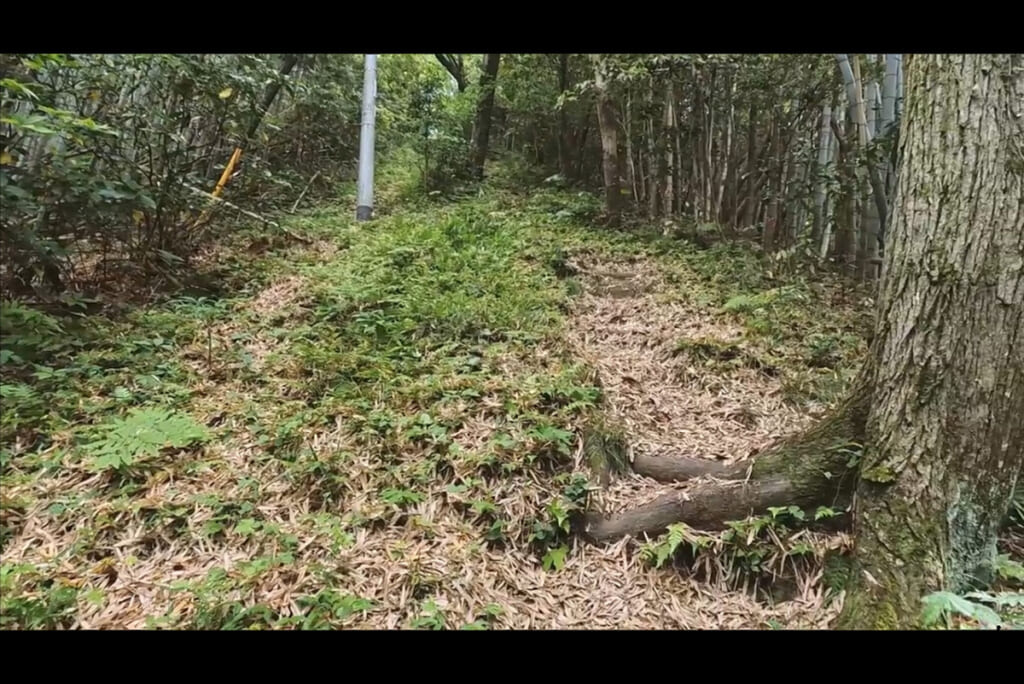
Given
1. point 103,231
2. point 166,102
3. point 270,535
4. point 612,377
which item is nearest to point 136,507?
point 270,535

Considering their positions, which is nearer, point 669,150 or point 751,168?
point 751,168

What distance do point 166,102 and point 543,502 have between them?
4.87m

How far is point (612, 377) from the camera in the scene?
14.2ft

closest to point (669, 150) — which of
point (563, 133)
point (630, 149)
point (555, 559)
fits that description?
point (630, 149)

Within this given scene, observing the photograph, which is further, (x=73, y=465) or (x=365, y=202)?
(x=365, y=202)

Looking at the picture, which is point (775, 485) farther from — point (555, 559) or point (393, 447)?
point (393, 447)

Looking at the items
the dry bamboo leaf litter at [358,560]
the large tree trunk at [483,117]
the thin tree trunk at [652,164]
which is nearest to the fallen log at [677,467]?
the dry bamboo leaf litter at [358,560]

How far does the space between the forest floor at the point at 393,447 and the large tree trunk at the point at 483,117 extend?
5.58 m

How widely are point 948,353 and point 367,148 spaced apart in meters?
7.92

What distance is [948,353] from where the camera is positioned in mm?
2275

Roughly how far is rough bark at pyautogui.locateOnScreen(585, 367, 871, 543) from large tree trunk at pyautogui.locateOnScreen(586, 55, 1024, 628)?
0.21 meters

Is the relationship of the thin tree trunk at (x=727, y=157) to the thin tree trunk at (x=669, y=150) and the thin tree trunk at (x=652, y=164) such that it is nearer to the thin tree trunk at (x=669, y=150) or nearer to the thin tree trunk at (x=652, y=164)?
the thin tree trunk at (x=669, y=150)
